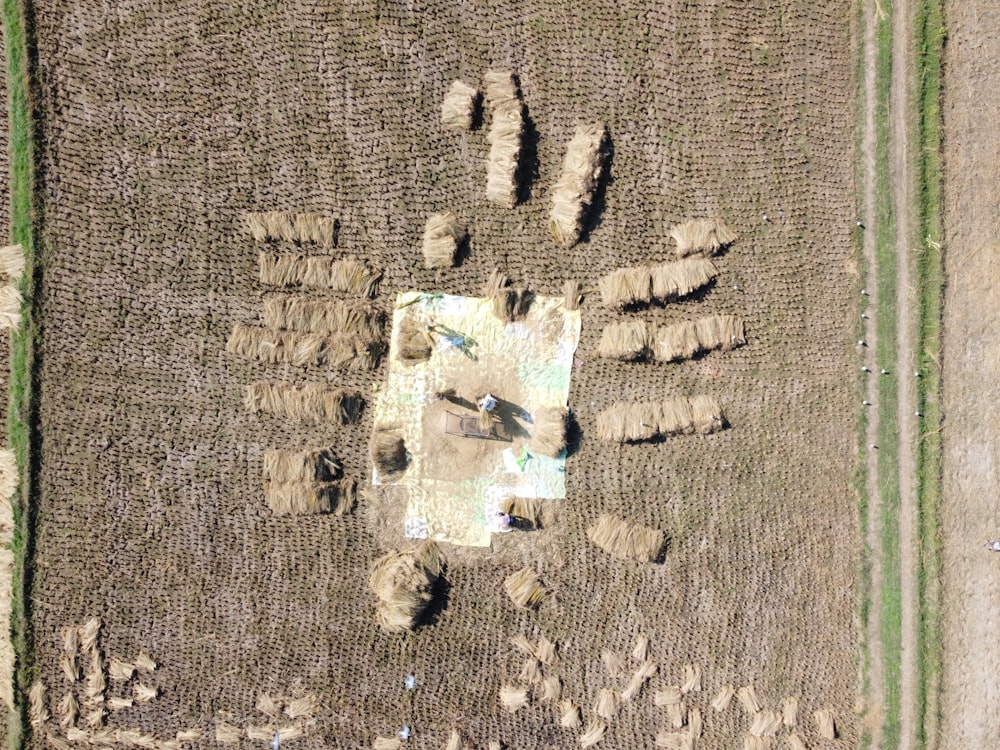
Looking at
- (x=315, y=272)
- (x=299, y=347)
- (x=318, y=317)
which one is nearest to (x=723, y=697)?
(x=299, y=347)

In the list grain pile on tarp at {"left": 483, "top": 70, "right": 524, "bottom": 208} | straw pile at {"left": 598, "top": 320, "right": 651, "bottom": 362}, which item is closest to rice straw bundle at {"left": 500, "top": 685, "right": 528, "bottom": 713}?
straw pile at {"left": 598, "top": 320, "right": 651, "bottom": 362}

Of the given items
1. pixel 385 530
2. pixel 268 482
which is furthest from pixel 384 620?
pixel 268 482

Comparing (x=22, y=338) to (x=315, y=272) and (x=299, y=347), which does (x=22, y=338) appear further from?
(x=315, y=272)

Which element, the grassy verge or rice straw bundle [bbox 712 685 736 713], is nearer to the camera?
the grassy verge

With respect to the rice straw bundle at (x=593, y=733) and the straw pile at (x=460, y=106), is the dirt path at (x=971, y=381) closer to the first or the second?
the rice straw bundle at (x=593, y=733)

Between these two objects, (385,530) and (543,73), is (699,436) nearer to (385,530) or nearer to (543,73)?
(385,530)

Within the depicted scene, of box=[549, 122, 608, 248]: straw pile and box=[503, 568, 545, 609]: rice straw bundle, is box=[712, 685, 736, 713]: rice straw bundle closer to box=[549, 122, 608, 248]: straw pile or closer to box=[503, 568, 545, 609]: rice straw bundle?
box=[503, 568, 545, 609]: rice straw bundle
